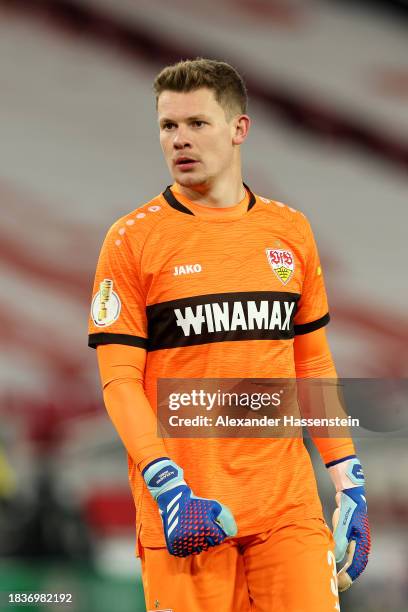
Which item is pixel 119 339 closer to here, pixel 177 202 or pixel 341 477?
pixel 177 202

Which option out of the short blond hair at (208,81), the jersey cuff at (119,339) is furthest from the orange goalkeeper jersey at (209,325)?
the short blond hair at (208,81)

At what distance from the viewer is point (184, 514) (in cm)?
182

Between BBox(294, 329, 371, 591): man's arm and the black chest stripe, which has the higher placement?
the black chest stripe

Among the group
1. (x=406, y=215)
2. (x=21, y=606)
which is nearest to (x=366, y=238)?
Answer: (x=406, y=215)

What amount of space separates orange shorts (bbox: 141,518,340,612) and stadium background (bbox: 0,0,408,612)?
2.13m

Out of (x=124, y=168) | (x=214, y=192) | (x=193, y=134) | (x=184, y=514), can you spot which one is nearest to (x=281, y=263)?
(x=214, y=192)

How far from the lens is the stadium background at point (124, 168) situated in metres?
4.11

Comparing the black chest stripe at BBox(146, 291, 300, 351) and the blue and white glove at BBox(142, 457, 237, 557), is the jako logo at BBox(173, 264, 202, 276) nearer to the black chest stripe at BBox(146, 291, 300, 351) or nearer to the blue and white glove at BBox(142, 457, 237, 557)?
the black chest stripe at BBox(146, 291, 300, 351)

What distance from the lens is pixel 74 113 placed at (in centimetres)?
428

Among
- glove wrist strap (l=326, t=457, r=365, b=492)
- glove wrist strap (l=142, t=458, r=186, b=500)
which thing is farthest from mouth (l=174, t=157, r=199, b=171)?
glove wrist strap (l=326, t=457, r=365, b=492)

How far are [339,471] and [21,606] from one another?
1.91m

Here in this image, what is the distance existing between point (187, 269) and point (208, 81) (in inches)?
15.0

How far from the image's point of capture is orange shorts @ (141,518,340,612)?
1.90 m

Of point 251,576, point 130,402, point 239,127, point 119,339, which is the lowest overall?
point 251,576
